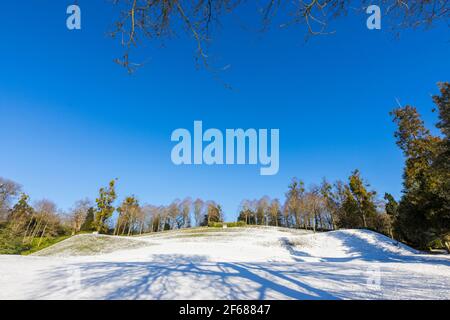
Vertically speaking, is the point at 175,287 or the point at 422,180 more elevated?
the point at 422,180

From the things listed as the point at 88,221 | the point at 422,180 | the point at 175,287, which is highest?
the point at 422,180

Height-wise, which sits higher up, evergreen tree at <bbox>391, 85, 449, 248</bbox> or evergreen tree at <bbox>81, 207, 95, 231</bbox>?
evergreen tree at <bbox>391, 85, 449, 248</bbox>

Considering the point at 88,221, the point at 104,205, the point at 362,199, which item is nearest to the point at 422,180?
the point at 362,199

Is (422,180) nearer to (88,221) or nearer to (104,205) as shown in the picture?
(104,205)

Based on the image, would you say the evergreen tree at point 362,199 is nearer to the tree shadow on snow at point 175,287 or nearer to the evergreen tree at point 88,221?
the tree shadow on snow at point 175,287

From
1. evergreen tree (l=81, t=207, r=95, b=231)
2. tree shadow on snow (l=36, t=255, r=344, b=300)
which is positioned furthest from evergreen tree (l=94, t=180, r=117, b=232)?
tree shadow on snow (l=36, t=255, r=344, b=300)

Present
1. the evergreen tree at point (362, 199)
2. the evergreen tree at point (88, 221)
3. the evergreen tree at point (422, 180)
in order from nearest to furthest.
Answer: the evergreen tree at point (422, 180) < the evergreen tree at point (362, 199) < the evergreen tree at point (88, 221)

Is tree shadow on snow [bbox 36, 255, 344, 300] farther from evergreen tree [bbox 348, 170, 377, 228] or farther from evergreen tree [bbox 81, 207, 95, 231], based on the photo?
evergreen tree [bbox 81, 207, 95, 231]

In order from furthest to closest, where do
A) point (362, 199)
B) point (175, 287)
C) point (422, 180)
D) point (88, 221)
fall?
point (88, 221) → point (362, 199) → point (422, 180) → point (175, 287)

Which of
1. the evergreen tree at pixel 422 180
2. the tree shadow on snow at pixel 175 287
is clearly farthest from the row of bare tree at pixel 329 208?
the tree shadow on snow at pixel 175 287

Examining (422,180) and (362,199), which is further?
(362,199)
